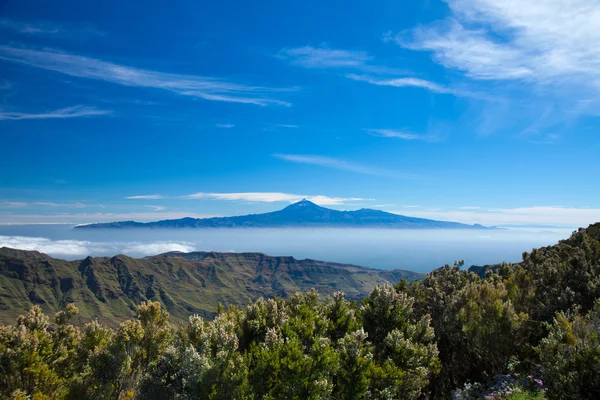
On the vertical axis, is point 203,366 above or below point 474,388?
above

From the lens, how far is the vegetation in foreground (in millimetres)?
19547

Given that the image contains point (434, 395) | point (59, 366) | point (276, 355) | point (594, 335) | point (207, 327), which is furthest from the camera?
point (59, 366)

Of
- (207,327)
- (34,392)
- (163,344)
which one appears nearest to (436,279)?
(207,327)

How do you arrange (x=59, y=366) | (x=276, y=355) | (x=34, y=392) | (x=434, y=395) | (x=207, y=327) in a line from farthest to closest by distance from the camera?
(x=59, y=366) → (x=434, y=395) → (x=34, y=392) → (x=207, y=327) → (x=276, y=355)

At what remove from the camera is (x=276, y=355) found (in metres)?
19.7

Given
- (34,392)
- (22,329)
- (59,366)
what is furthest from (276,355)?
(59,366)

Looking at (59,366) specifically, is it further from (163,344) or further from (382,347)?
(382,347)

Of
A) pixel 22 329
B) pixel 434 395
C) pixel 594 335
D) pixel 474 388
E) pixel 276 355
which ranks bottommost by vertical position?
pixel 434 395

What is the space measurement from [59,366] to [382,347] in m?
29.2

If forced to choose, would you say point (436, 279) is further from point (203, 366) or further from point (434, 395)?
point (203, 366)

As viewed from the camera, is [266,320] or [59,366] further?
[59,366]

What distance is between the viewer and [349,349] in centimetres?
2136

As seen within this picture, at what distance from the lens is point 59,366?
32.8 metres

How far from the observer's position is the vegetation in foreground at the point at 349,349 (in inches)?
770
